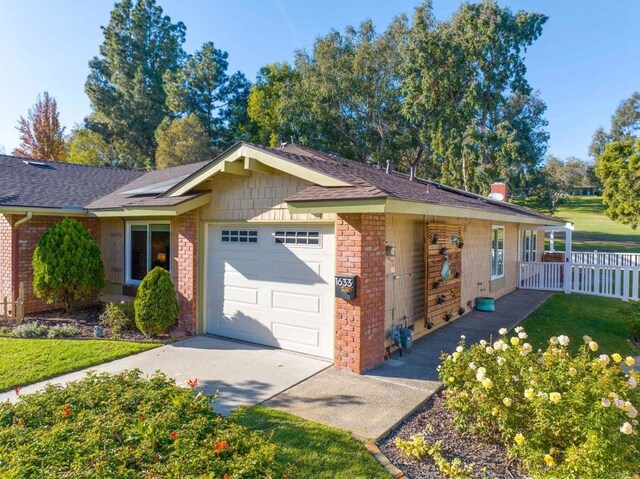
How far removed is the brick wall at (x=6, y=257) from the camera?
32.0 ft

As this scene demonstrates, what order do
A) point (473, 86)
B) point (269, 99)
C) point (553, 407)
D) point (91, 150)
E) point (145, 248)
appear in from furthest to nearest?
point (91, 150) < point (269, 99) < point (473, 86) < point (145, 248) < point (553, 407)

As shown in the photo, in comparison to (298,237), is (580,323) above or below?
below

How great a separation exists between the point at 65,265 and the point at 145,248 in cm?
180

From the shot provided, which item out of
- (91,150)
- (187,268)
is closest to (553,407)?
(187,268)

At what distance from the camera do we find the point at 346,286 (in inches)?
233

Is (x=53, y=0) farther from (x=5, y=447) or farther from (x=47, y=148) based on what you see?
(x=47, y=148)

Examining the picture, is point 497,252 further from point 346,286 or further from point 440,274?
point 346,286

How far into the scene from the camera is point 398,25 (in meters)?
27.7

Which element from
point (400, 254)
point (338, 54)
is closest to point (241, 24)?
point (338, 54)

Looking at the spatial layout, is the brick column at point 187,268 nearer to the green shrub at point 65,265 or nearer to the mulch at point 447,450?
the green shrub at point 65,265

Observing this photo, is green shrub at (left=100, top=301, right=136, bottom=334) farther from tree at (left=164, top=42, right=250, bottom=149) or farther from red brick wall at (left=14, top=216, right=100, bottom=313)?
tree at (left=164, top=42, right=250, bottom=149)

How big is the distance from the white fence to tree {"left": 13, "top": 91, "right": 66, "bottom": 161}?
33.5 meters

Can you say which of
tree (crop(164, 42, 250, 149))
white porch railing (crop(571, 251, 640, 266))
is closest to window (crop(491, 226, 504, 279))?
white porch railing (crop(571, 251, 640, 266))

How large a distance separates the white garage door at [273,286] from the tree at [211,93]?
91.2 ft
